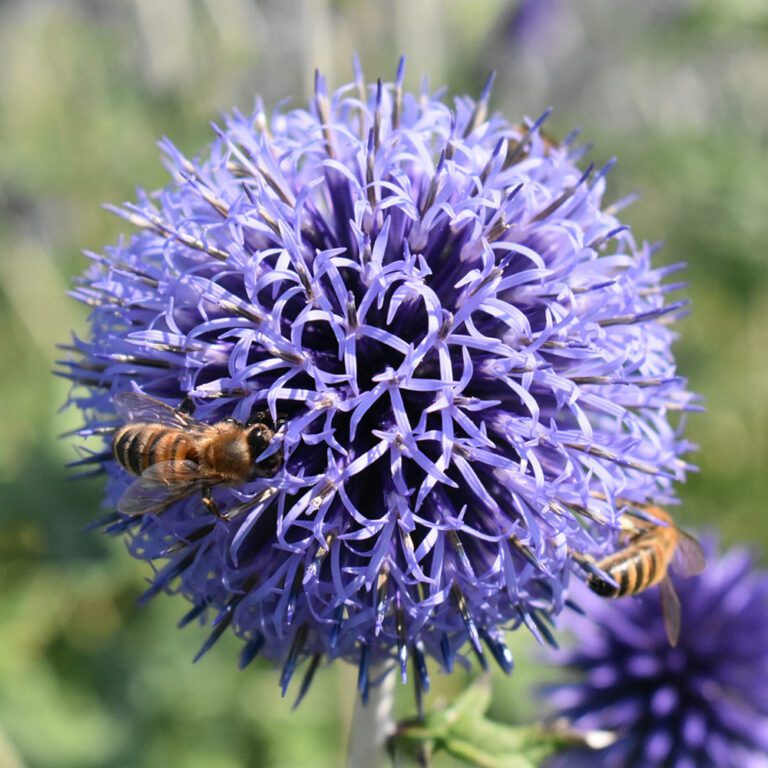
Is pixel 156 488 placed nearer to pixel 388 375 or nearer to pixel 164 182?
pixel 388 375

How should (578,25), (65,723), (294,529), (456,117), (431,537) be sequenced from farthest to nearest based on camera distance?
1. (578,25)
2. (65,723)
3. (456,117)
4. (294,529)
5. (431,537)

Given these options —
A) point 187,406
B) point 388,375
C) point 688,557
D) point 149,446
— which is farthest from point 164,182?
point 688,557

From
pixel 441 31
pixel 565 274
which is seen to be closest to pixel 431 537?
pixel 565 274

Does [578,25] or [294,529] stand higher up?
[578,25]

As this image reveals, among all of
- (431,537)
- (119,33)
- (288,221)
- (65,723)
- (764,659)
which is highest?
(119,33)

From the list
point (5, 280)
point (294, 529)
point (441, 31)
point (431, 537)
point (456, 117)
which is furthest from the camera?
point (441, 31)

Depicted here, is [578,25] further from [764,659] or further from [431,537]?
[431,537]

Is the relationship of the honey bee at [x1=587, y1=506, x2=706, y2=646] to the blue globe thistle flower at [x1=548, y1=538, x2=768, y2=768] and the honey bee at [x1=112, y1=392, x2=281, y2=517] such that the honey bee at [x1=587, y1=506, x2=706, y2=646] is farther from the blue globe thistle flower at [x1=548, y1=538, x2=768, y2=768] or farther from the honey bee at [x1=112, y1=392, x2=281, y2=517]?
the honey bee at [x1=112, y1=392, x2=281, y2=517]

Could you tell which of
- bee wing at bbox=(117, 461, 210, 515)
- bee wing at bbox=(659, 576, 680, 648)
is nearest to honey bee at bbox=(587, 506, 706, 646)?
bee wing at bbox=(659, 576, 680, 648)
